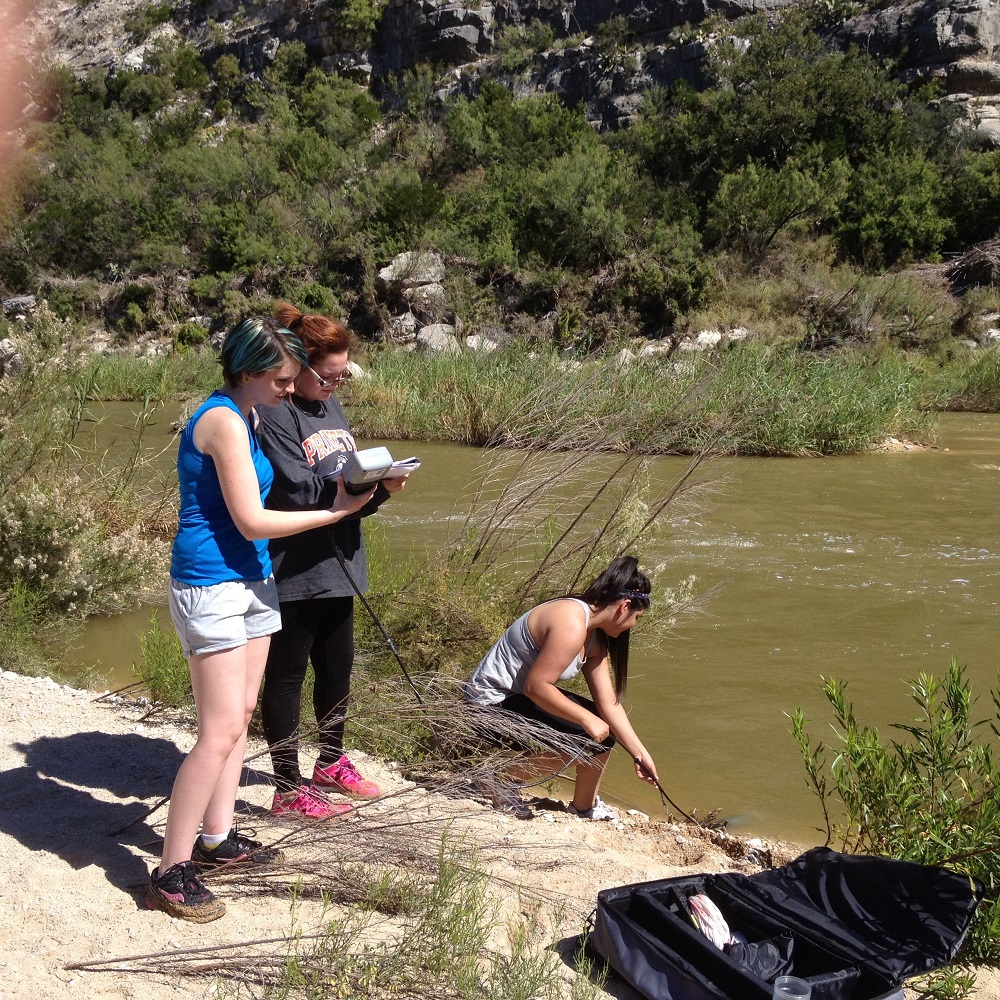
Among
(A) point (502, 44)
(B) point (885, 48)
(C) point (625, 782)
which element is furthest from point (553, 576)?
(A) point (502, 44)

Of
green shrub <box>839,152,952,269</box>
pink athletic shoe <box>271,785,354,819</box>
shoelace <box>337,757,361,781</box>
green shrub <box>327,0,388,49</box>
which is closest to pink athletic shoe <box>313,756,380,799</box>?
shoelace <box>337,757,361,781</box>

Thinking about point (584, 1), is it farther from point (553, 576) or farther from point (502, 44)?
point (553, 576)

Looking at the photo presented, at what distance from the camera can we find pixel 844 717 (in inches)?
120

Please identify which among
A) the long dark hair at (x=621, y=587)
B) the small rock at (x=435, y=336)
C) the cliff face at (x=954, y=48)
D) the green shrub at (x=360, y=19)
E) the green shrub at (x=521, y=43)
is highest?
the green shrub at (x=360, y=19)

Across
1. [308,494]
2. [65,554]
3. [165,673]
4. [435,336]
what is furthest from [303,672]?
[435,336]

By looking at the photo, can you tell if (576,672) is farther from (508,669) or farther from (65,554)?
(65,554)

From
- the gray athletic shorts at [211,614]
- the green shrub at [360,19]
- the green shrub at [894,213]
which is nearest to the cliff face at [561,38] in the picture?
the green shrub at [360,19]

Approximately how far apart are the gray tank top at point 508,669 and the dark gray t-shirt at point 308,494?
760 mm

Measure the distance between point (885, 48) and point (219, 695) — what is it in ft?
113

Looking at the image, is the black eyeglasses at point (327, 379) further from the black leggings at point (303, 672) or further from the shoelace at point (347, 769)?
the shoelace at point (347, 769)

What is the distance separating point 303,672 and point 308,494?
22.2 inches

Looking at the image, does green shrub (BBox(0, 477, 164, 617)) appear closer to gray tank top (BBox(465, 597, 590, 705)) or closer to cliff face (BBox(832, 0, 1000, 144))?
gray tank top (BBox(465, 597, 590, 705))

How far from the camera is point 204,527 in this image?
250 centimetres

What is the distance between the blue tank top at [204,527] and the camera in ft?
8.18
